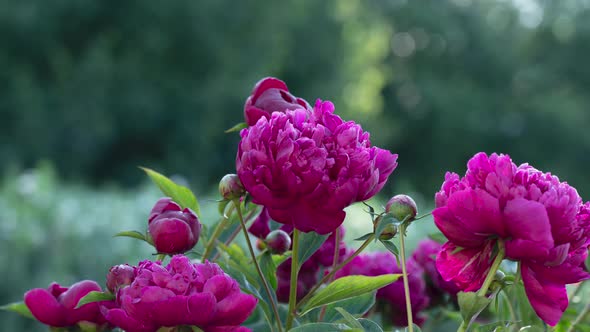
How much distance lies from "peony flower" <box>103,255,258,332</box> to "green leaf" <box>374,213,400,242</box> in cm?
11

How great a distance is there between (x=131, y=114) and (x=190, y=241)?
10436 mm

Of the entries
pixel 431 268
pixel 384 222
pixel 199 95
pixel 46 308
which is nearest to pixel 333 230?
pixel 384 222

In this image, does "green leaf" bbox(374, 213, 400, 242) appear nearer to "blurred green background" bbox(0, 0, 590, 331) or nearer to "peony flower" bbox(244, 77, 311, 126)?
"peony flower" bbox(244, 77, 311, 126)

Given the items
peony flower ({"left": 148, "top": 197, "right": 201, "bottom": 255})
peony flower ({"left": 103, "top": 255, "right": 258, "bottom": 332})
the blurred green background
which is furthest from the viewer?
the blurred green background

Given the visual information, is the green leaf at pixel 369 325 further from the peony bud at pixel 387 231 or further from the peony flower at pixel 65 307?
the peony flower at pixel 65 307

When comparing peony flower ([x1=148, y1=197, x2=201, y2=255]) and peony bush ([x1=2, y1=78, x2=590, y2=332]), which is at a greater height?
peony flower ([x1=148, y1=197, x2=201, y2=255])

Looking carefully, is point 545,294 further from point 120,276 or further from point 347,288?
point 120,276

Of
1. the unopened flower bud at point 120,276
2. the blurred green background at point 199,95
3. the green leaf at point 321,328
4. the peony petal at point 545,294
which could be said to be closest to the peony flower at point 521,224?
the peony petal at point 545,294

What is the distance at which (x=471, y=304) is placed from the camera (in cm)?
54

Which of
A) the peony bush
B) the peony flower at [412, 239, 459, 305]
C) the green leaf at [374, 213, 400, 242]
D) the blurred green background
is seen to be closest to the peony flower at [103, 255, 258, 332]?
the peony bush

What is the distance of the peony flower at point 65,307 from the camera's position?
25.8 inches

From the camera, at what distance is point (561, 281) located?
0.59m

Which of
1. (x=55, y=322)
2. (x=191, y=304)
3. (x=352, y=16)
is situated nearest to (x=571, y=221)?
(x=191, y=304)

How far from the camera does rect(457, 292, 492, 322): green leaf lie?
0.54 meters
